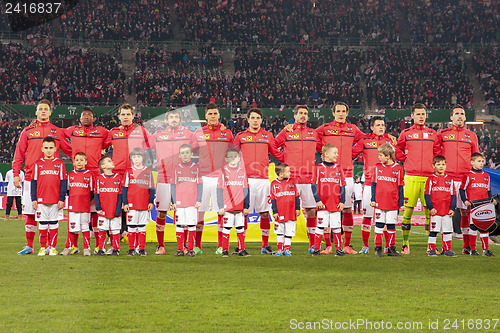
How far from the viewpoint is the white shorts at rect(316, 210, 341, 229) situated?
1008 cm

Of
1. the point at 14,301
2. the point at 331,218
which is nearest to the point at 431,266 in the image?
the point at 331,218

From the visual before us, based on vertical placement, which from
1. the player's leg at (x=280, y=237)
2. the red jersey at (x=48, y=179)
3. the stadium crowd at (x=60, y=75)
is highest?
the stadium crowd at (x=60, y=75)

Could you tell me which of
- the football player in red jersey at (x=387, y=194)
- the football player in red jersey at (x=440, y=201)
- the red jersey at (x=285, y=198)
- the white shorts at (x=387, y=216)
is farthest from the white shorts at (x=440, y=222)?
the red jersey at (x=285, y=198)

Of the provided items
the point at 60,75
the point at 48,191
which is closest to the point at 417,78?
the point at 60,75

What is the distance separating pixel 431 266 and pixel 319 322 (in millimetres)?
4377

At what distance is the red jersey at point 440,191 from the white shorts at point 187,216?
4.35 meters

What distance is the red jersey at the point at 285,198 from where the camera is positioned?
33.6 feet

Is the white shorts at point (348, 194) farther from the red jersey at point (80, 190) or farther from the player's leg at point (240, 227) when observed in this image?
the red jersey at point (80, 190)

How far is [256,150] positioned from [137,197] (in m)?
2.36

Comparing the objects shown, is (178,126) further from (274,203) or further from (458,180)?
(458,180)

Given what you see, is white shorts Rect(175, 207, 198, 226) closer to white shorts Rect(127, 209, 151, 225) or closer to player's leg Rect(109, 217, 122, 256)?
white shorts Rect(127, 209, 151, 225)

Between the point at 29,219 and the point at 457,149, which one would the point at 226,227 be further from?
the point at 457,149

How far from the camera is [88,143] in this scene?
10531mm

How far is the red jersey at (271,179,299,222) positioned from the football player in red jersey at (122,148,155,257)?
2255mm
